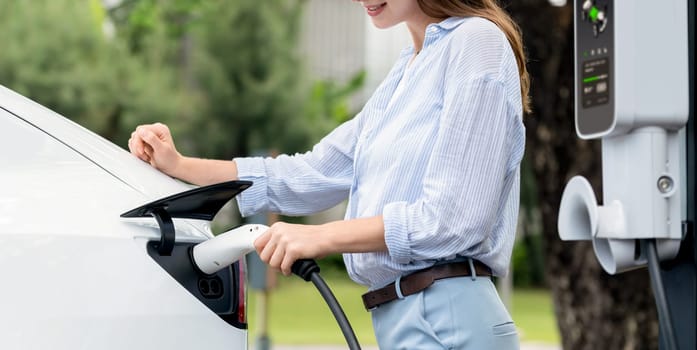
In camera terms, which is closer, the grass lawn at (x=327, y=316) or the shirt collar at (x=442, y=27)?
the shirt collar at (x=442, y=27)

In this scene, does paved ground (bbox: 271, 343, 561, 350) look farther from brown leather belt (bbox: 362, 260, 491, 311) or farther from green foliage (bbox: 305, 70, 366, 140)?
green foliage (bbox: 305, 70, 366, 140)

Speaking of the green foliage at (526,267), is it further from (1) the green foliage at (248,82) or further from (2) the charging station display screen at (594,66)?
(2) the charging station display screen at (594,66)

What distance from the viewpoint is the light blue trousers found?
1.82 m

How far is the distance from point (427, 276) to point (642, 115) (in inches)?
18.0

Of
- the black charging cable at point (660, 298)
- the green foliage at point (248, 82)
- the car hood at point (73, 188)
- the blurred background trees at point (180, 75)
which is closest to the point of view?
the black charging cable at point (660, 298)

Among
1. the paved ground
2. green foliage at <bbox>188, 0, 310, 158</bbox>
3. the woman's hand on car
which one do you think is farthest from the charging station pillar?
green foliage at <bbox>188, 0, 310, 158</bbox>

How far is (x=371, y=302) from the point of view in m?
1.95

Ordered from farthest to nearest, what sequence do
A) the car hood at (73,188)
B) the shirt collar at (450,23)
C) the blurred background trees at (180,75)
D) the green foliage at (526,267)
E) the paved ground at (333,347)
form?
the green foliage at (526,267) < the blurred background trees at (180,75) < the paved ground at (333,347) < the shirt collar at (450,23) < the car hood at (73,188)

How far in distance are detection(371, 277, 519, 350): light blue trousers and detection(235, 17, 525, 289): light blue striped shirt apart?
0.17 ft

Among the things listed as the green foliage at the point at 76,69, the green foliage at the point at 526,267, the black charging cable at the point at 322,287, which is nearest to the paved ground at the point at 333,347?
the green foliage at the point at 76,69

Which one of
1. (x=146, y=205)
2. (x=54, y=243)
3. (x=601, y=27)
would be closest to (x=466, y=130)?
(x=601, y=27)

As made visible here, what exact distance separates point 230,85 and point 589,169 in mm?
14072

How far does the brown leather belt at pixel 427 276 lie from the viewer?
1841 mm

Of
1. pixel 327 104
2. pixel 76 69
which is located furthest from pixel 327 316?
pixel 327 104
